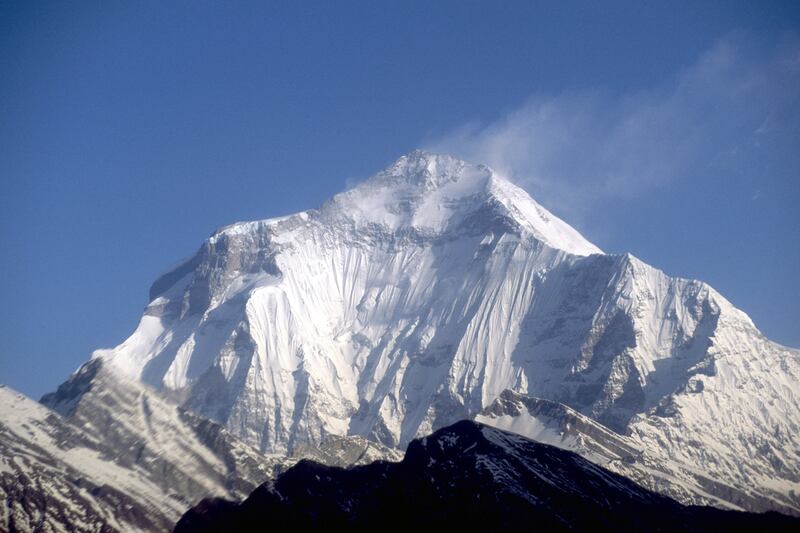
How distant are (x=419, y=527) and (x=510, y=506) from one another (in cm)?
1623

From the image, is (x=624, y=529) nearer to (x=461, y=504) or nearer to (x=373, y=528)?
(x=461, y=504)

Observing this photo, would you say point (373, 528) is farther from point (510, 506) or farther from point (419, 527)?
point (510, 506)

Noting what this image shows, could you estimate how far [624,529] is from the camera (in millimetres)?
196500

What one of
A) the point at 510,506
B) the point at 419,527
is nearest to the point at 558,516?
the point at 510,506

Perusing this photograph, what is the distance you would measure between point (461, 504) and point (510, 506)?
894 cm

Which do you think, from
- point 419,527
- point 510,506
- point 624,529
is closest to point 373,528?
point 419,527

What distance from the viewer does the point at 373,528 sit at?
200m

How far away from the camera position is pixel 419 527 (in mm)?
193625

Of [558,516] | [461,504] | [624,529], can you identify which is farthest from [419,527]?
[624,529]

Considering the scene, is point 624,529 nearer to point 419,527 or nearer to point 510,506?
point 510,506

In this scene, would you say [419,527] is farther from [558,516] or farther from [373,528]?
[558,516]

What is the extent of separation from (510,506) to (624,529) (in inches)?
840

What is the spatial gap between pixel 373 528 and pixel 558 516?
33163 millimetres

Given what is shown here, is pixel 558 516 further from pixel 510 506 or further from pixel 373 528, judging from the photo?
pixel 373 528
